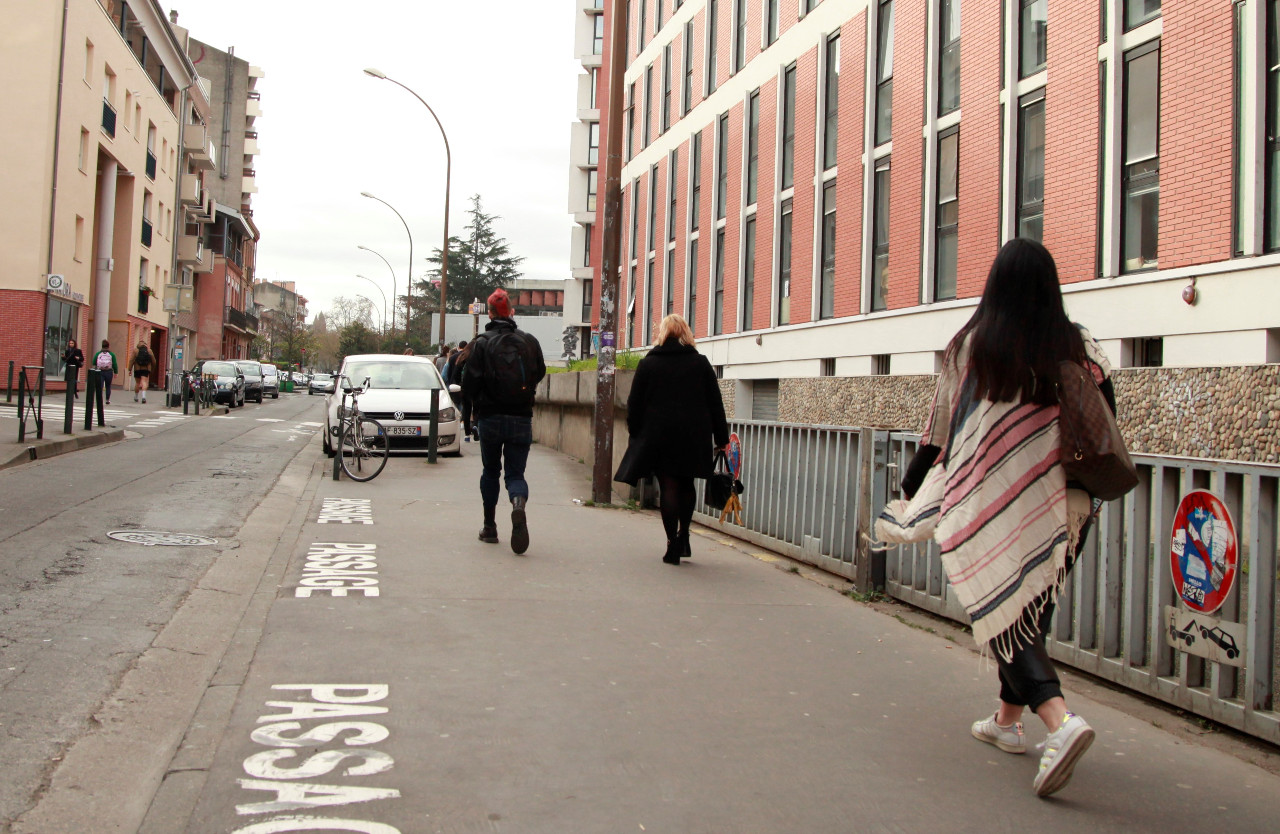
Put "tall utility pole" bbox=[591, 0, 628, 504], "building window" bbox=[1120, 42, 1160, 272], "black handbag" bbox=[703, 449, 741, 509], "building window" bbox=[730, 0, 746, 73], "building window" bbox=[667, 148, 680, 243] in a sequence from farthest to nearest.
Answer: "building window" bbox=[667, 148, 680, 243] → "building window" bbox=[730, 0, 746, 73] → "building window" bbox=[1120, 42, 1160, 272] → "tall utility pole" bbox=[591, 0, 628, 504] → "black handbag" bbox=[703, 449, 741, 509]

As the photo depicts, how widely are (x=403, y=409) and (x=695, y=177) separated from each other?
19197mm

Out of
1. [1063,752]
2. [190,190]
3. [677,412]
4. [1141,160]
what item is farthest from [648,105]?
[1063,752]

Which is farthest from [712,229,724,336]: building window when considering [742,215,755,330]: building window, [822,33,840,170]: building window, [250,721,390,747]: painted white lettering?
[250,721,390,747]: painted white lettering

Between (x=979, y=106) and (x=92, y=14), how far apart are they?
30.1 meters

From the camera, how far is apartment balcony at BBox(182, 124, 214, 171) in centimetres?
5744

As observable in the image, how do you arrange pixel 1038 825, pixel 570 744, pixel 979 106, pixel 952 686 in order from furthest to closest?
pixel 979 106
pixel 952 686
pixel 570 744
pixel 1038 825

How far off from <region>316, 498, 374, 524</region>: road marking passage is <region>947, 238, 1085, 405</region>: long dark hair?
6881 mm

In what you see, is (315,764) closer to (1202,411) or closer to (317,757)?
(317,757)

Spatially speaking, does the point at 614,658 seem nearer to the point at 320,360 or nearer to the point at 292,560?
the point at 292,560

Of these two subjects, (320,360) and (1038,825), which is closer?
(1038,825)

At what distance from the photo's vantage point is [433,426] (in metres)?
16.5

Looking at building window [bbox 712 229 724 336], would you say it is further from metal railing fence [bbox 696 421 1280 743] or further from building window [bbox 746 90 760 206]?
metal railing fence [bbox 696 421 1280 743]

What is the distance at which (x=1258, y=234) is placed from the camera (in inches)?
541

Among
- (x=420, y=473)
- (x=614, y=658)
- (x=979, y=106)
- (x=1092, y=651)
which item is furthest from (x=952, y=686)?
(x=979, y=106)
